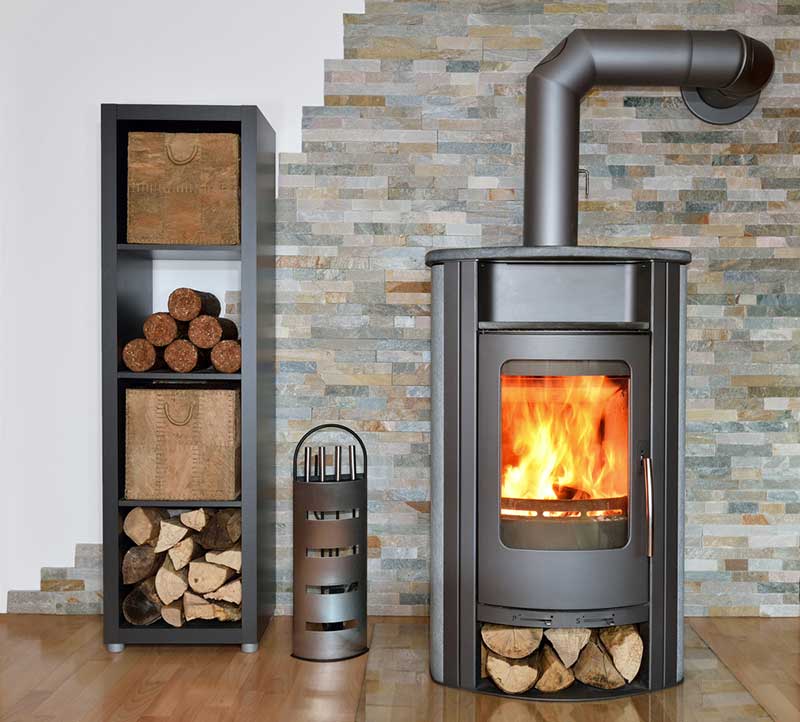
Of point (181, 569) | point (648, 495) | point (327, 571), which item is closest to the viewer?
point (648, 495)

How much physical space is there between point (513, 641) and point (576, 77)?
66.2 inches

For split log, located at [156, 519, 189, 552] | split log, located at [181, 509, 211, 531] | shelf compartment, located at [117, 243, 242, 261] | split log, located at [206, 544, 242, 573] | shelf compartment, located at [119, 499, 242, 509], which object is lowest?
split log, located at [206, 544, 242, 573]

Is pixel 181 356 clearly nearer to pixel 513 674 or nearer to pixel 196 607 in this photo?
pixel 196 607

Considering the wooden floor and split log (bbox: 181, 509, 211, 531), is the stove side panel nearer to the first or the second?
the wooden floor

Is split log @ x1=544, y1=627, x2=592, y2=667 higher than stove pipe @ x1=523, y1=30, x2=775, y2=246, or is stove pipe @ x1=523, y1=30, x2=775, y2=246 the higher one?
stove pipe @ x1=523, y1=30, x2=775, y2=246

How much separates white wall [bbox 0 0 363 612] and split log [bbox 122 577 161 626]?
1.28 ft

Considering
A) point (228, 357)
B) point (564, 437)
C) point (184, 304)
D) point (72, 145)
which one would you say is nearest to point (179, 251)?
point (184, 304)

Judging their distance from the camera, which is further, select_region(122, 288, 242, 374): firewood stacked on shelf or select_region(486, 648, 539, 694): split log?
select_region(122, 288, 242, 374): firewood stacked on shelf

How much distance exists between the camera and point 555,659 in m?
2.34

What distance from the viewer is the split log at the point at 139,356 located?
8.61ft

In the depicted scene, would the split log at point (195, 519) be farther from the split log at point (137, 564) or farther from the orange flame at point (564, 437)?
the orange flame at point (564, 437)

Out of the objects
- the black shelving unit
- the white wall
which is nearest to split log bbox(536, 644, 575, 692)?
the black shelving unit

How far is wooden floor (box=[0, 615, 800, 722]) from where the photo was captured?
86.0 inches

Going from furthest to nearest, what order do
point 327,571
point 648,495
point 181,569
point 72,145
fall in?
point 72,145
point 181,569
point 327,571
point 648,495
